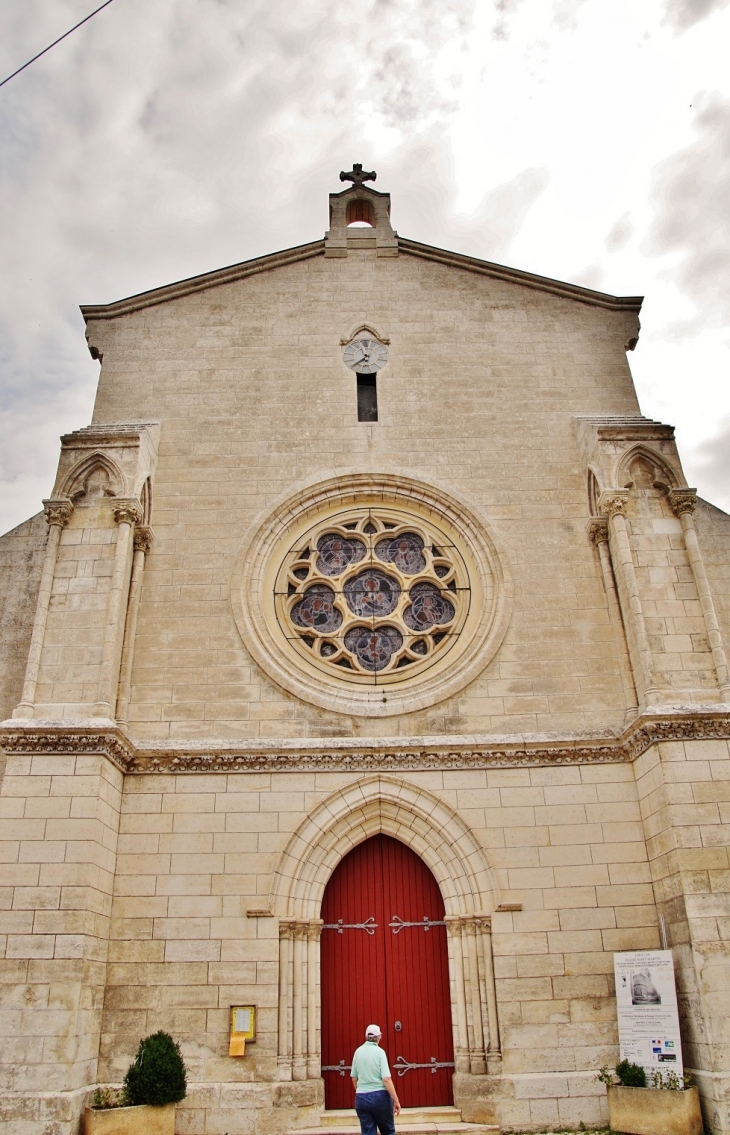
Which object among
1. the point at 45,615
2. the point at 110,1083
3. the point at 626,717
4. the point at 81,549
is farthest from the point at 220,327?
the point at 110,1083

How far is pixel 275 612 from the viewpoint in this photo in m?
10.7

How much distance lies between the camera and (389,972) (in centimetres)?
916

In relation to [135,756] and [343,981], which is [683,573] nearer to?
[343,981]

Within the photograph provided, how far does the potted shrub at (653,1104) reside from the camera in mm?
7500

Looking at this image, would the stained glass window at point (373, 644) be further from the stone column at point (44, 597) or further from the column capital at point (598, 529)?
the stone column at point (44, 597)

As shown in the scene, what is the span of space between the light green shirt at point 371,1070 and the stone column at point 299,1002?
6.19ft

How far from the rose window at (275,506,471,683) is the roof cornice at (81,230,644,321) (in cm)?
419

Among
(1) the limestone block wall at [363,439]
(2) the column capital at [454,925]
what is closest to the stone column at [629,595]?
(1) the limestone block wall at [363,439]

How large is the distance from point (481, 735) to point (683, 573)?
9.60 ft

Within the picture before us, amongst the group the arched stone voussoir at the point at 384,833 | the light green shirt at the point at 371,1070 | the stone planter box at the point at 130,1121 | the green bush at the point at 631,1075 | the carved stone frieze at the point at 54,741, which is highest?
the carved stone frieze at the point at 54,741

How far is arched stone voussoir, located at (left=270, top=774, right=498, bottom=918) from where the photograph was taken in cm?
907

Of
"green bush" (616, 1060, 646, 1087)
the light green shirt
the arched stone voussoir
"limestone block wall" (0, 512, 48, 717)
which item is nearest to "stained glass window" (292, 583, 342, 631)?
the arched stone voussoir

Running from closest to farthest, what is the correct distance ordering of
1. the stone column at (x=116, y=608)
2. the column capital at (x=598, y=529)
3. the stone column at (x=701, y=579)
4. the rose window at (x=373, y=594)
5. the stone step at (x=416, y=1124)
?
the stone step at (x=416, y=1124) → the stone column at (x=116, y=608) → the stone column at (x=701, y=579) → the rose window at (x=373, y=594) → the column capital at (x=598, y=529)

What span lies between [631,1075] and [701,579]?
4.99 meters
